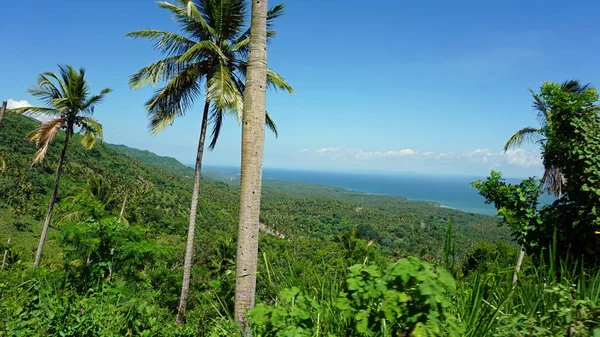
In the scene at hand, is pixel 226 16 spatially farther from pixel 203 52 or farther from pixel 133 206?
pixel 133 206

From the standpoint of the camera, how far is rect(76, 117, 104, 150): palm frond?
12.1 meters

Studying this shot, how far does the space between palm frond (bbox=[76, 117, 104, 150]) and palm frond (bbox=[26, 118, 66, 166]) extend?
774mm

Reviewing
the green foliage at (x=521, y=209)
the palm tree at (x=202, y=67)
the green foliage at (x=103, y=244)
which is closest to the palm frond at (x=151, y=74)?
the palm tree at (x=202, y=67)

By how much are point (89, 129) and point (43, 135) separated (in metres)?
1.53

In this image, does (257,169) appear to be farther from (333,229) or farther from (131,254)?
(333,229)

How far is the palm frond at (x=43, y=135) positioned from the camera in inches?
431

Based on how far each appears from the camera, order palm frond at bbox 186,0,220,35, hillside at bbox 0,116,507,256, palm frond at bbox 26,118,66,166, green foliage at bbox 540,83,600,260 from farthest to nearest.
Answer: hillside at bbox 0,116,507,256 < palm frond at bbox 26,118,66,166 < palm frond at bbox 186,0,220,35 < green foliage at bbox 540,83,600,260

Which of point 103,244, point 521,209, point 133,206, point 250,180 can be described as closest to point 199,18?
point 103,244

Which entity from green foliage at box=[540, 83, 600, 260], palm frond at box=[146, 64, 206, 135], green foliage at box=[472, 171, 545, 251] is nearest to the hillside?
palm frond at box=[146, 64, 206, 135]

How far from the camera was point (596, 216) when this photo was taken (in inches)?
141

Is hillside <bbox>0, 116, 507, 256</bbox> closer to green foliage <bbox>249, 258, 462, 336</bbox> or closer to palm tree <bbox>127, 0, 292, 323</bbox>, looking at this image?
palm tree <bbox>127, 0, 292, 323</bbox>

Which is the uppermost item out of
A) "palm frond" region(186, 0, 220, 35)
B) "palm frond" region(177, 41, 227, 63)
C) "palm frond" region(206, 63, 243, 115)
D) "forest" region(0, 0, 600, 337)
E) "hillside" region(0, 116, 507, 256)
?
"palm frond" region(186, 0, 220, 35)

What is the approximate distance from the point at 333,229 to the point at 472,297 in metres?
93.0

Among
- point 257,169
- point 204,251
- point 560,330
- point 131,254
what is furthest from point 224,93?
point 204,251
